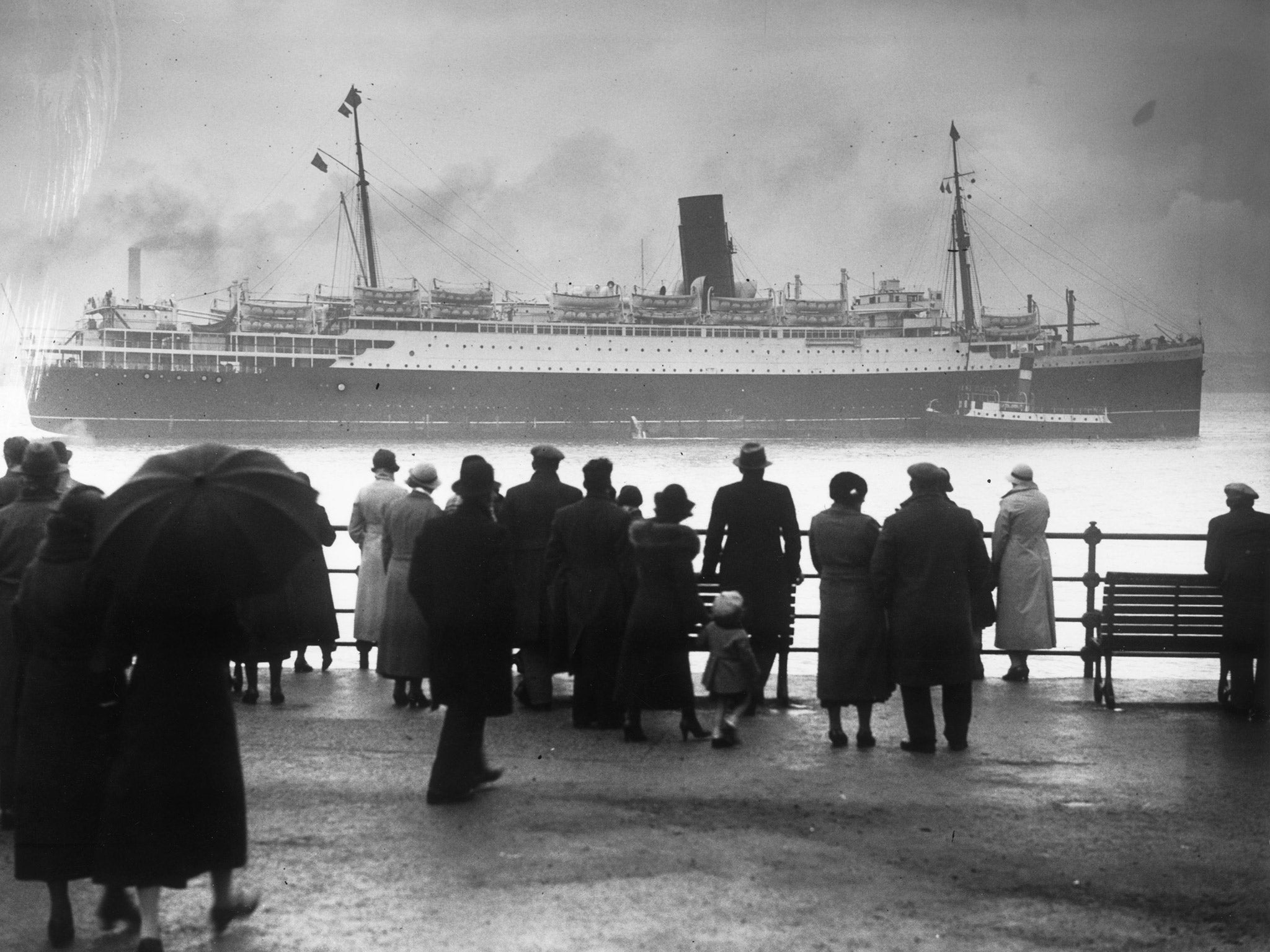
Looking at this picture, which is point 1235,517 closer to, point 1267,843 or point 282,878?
point 1267,843

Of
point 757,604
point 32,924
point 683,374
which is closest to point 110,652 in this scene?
point 32,924

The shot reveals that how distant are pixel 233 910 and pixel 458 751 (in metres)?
1.16

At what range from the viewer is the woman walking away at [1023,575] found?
681 centimetres

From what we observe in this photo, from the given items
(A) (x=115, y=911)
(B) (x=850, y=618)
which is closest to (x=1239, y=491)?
(B) (x=850, y=618)

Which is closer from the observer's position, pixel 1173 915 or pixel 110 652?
pixel 110 652

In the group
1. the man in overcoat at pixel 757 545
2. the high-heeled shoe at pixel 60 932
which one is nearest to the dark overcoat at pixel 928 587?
the man in overcoat at pixel 757 545

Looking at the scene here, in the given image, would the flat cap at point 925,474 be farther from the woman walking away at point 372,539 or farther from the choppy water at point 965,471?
the choppy water at point 965,471

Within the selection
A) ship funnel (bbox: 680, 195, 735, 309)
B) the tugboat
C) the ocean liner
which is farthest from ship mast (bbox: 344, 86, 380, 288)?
the tugboat

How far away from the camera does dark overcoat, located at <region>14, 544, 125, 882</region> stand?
124 inches

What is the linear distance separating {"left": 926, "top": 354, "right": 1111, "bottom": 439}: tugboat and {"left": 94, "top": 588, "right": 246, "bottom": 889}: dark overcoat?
4373 cm

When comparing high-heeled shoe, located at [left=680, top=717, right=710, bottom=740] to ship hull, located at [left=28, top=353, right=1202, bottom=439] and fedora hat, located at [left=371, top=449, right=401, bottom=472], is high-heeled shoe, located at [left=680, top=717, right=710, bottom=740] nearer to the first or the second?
fedora hat, located at [left=371, top=449, right=401, bottom=472]

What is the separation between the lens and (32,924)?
327cm

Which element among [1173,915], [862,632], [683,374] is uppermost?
[683,374]

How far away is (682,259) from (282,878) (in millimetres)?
46394
